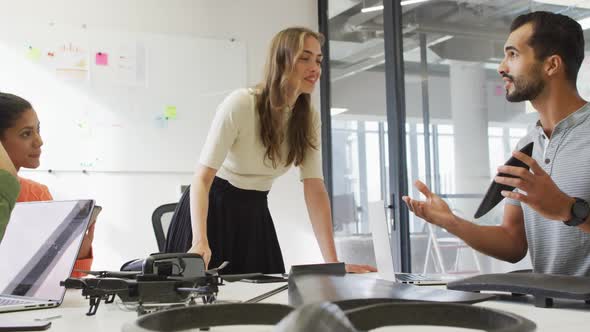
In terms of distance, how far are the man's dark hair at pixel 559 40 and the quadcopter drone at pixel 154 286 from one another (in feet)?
3.67

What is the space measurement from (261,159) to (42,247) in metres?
0.96

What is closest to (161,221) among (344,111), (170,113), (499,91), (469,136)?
(170,113)

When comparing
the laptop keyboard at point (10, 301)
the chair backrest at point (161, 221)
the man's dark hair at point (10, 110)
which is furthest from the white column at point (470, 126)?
the laptop keyboard at point (10, 301)

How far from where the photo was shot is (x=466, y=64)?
3.12 metres

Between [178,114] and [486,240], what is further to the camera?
[178,114]

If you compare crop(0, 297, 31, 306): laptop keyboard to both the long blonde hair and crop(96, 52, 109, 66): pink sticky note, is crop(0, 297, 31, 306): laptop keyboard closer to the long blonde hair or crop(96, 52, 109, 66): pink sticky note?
the long blonde hair

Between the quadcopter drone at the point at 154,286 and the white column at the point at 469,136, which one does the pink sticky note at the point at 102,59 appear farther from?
the quadcopter drone at the point at 154,286

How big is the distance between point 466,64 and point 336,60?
4.68ft

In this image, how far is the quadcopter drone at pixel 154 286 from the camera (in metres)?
0.84

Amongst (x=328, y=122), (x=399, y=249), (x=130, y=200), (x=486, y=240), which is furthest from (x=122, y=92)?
(x=486, y=240)

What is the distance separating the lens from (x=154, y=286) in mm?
839

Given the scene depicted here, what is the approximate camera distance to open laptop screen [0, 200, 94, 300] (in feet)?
3.53

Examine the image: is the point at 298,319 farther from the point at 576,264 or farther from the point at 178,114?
the point at 178,114

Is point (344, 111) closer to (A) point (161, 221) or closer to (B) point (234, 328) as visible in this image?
(A) point (161, 221)
